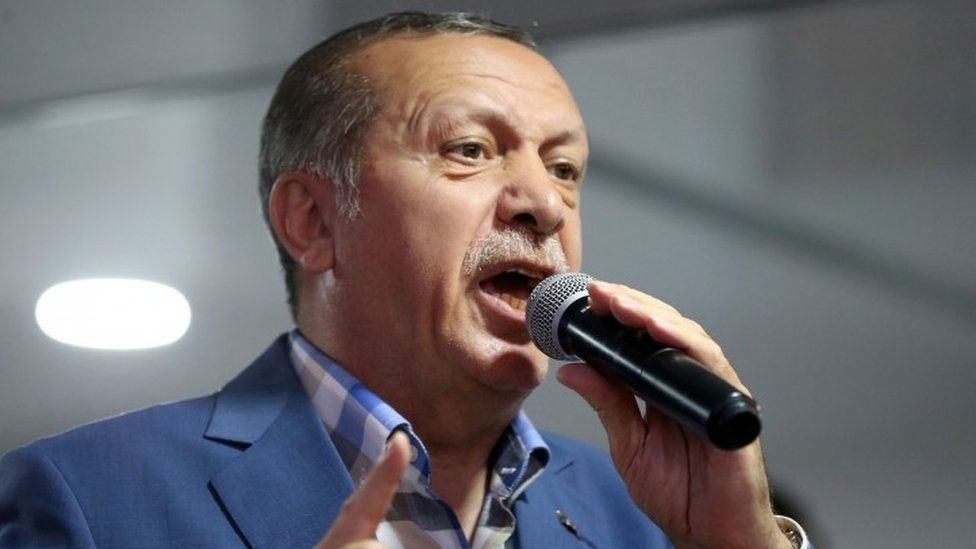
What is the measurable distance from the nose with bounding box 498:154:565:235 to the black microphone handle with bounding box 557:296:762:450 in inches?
12.1

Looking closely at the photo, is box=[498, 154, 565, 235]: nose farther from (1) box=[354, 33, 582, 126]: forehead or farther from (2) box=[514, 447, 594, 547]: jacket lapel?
(2) box=[514, 447, 594, 547]: jacket lapel

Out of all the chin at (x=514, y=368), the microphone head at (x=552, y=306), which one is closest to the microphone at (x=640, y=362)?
the microphone head at (x=552, y=306)

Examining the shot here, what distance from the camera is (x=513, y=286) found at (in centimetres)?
212

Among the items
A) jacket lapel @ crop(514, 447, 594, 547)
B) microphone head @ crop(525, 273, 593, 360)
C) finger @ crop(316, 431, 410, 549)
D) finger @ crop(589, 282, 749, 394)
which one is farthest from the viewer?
jacket lapel @ crop(514, 447, 594, 547)

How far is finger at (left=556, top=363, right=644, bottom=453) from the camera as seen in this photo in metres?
1.91

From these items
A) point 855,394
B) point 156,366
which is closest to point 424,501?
point 156,366

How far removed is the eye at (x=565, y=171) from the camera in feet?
7.50

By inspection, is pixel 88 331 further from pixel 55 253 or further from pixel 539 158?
pixel 539 158

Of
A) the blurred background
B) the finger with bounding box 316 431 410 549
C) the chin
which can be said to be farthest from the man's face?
the blurred background

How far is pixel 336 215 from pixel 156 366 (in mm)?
1194

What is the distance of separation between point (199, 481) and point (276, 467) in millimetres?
111

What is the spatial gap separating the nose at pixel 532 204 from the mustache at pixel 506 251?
0.08ft

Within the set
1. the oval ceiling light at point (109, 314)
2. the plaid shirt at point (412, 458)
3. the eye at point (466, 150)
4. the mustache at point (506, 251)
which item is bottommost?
the oval ceiling light at point (109, 314)

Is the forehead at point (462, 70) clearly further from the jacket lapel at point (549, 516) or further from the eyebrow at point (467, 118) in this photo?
the jacket lapel at point (549, 516)
